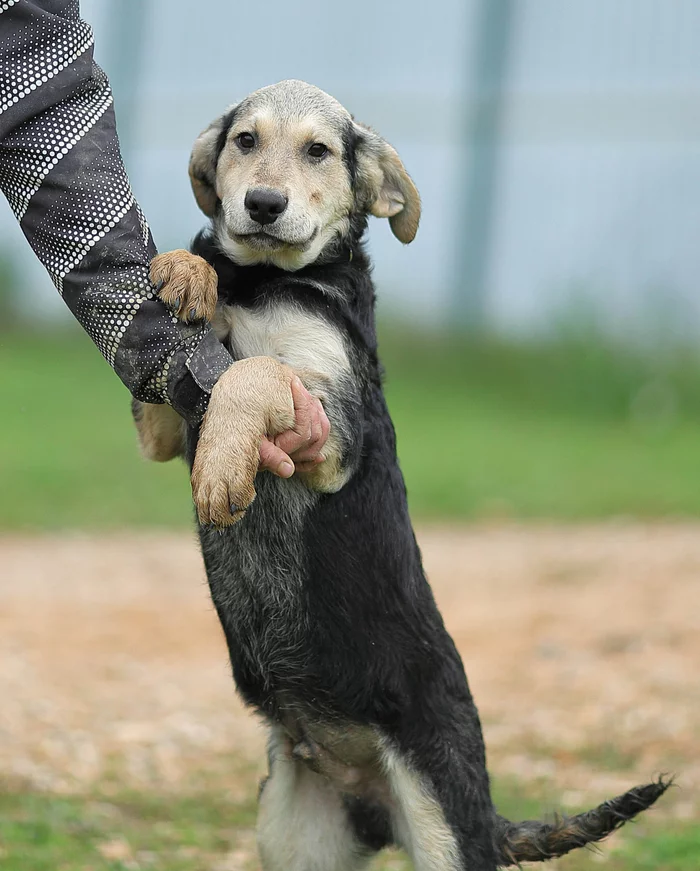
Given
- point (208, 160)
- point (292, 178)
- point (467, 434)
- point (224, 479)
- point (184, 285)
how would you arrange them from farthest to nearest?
1. point (467, 434)
2. point (208, 160)
3. point (292, 178)
4. point (184, 285)
5. point (224, 479)

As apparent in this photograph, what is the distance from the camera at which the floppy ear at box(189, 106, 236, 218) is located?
4.63 meters

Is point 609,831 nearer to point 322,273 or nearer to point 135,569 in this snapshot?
point 322,273

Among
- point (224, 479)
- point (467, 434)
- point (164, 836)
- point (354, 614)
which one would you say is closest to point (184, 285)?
point (224, 479)

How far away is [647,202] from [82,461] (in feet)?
29.6

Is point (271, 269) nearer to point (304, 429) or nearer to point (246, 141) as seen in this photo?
point (246, 141)

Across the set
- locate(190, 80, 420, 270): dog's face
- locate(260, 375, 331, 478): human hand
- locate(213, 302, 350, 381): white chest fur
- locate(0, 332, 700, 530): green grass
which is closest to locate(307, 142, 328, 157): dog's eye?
locate(190, 80, 420, 270): dog's face

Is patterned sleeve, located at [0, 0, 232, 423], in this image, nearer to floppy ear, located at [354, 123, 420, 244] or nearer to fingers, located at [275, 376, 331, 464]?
fingers, located at [275, 376, 331, 464]

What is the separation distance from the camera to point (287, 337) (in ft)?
13.5

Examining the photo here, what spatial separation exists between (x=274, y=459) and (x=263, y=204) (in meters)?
0.87

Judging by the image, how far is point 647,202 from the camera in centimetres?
1841

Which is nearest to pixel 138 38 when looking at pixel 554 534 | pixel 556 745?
pixel 554 534

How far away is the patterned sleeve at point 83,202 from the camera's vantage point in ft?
12.1

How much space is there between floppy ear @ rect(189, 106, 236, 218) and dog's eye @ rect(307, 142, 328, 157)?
32cm

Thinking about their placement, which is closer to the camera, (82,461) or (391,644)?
(391,644)
